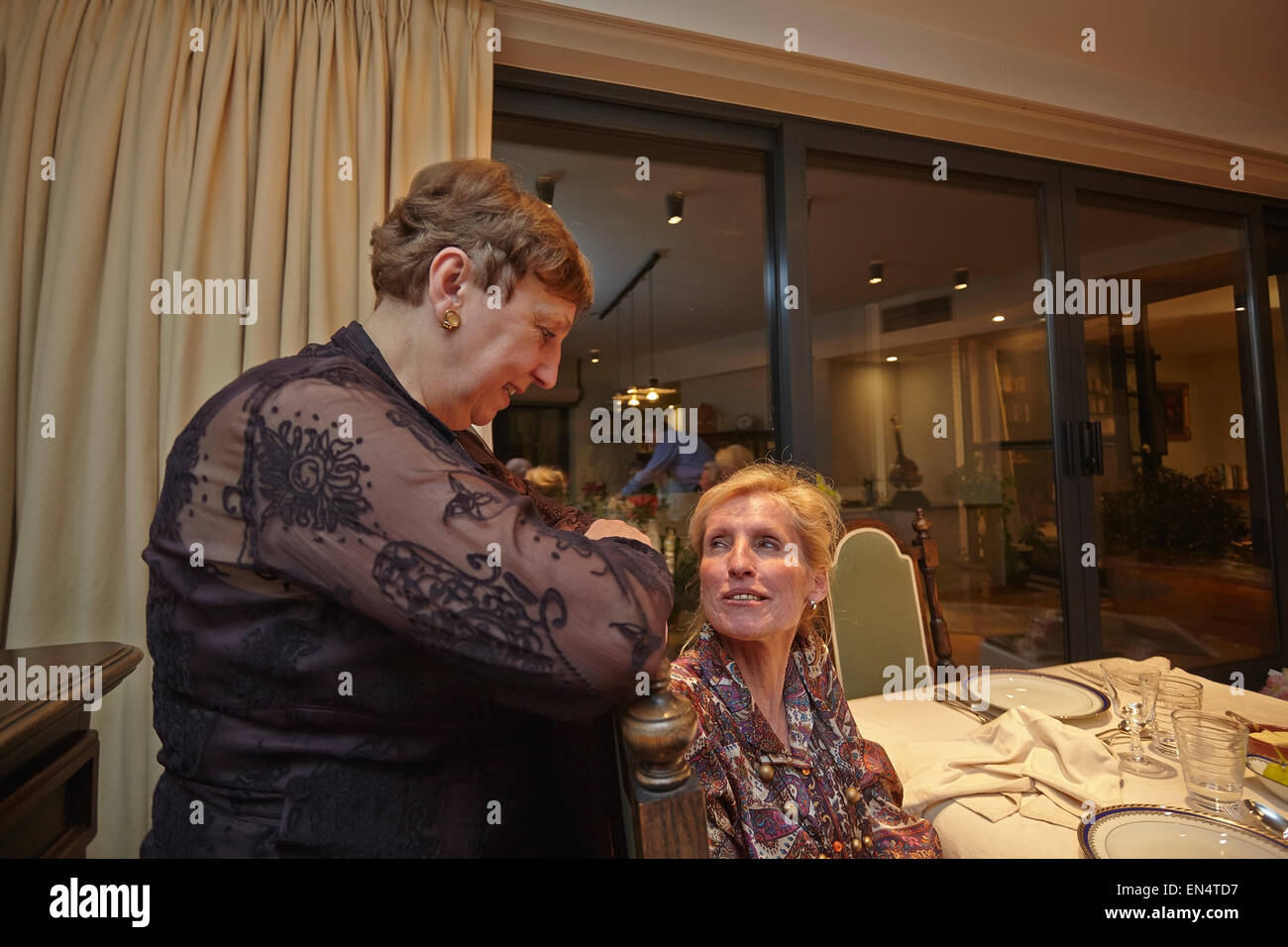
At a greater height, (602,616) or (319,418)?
(319,418)

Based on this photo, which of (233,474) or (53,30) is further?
(53,30)

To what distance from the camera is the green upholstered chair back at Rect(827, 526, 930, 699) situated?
188 cm

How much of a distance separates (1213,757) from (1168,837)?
20cm

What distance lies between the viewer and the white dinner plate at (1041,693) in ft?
4.57

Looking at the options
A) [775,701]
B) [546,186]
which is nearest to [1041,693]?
[775,701]

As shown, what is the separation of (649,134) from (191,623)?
7.62 feet

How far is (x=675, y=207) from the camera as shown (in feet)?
8.34

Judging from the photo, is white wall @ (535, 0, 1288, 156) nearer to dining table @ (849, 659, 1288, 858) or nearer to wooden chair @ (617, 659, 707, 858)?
dining table @ (849, 659, 1288, 858)

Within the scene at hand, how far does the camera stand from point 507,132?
2.34 metres

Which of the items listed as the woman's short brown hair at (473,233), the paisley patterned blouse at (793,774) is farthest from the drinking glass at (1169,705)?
the woman's short brown hair at (473,233)

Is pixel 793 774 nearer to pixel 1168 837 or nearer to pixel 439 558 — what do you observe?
pixel 1168 837

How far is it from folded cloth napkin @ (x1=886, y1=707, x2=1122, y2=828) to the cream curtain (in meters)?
1.88

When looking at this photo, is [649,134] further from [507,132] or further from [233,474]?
[233,474]
